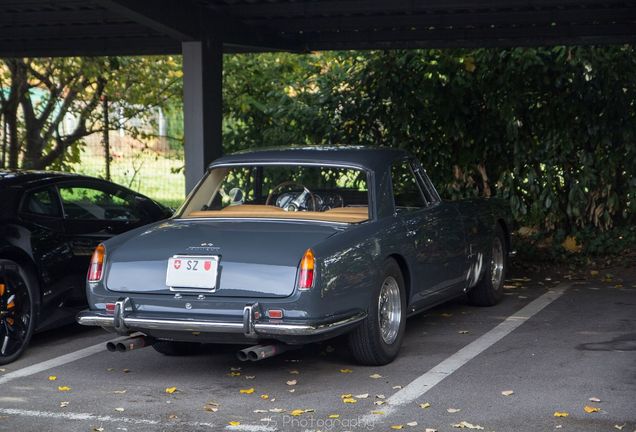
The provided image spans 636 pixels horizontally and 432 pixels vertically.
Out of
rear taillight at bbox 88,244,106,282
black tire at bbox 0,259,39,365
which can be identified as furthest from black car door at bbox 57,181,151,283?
rear taillight at bbox 88,244,106,282

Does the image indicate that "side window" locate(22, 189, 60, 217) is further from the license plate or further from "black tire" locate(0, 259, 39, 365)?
the license plate

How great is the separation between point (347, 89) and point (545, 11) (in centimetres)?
438

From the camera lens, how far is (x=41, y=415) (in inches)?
256

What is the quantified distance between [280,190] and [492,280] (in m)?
2.78

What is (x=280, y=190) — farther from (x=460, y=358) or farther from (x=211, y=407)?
(x=211, y=407)

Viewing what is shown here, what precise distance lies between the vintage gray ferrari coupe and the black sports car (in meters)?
1.07

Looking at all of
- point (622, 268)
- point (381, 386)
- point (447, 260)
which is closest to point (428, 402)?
point (381, 386)

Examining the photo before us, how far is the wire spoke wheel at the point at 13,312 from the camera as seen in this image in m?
8.09

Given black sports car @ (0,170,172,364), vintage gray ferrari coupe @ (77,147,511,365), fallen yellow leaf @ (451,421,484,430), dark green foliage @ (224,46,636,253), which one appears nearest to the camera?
fallen yellow leaf @ (451,421,484,430)

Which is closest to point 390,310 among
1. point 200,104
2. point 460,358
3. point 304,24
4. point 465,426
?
point 460,358

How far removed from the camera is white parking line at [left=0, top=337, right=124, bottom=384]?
7.66 m

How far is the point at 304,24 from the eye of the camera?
12609 millimetres

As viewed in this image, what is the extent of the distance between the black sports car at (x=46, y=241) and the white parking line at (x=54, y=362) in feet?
0.85

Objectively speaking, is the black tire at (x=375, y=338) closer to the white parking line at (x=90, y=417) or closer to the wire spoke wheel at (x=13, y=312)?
the white parking line at (x=90, y=417)
